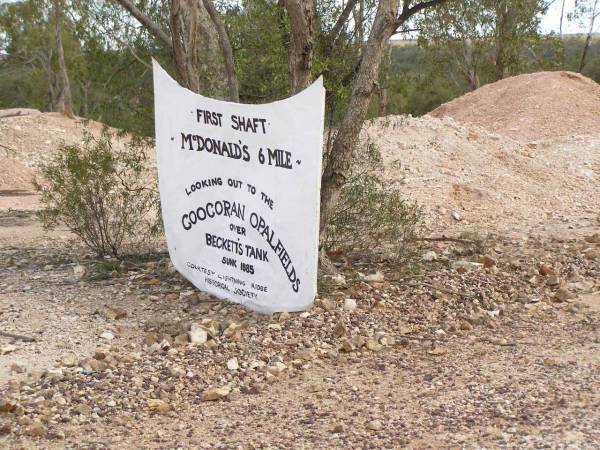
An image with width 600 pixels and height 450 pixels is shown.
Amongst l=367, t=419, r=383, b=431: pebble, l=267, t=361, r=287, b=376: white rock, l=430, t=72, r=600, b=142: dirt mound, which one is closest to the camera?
l=367, t=419, r=383, b=431: pebble

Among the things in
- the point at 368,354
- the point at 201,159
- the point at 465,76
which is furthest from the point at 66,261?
the point at 465,76

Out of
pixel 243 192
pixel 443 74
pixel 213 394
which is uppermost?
pixel 443 74

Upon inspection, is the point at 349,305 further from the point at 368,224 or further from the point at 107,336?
the point at 107,336

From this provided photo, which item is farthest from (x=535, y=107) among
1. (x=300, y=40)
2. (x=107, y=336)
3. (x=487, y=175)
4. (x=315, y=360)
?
(x=107, y=336)

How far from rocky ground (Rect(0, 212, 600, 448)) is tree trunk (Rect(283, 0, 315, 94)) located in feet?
4.14

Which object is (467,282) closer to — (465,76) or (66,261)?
(66,261)

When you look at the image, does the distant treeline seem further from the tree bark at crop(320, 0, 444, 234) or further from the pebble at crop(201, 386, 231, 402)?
the pebble at crop(201, 386, 231, 402)

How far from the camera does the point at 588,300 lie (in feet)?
18.7

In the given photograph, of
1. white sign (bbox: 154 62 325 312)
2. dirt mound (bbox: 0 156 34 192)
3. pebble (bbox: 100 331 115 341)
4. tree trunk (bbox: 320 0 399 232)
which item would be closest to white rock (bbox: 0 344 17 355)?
pebble (bbox: 100 331 115 341)

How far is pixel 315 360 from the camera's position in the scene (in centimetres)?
461

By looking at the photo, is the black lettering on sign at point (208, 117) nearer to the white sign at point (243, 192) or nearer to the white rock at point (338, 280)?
the white sign at point (243, 192)

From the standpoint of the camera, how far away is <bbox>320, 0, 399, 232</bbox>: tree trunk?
551cm

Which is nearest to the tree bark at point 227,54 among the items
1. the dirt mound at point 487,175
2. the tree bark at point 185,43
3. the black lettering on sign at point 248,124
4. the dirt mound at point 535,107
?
the tree bark at point 185,43

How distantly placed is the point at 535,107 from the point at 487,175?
4.17 meters
